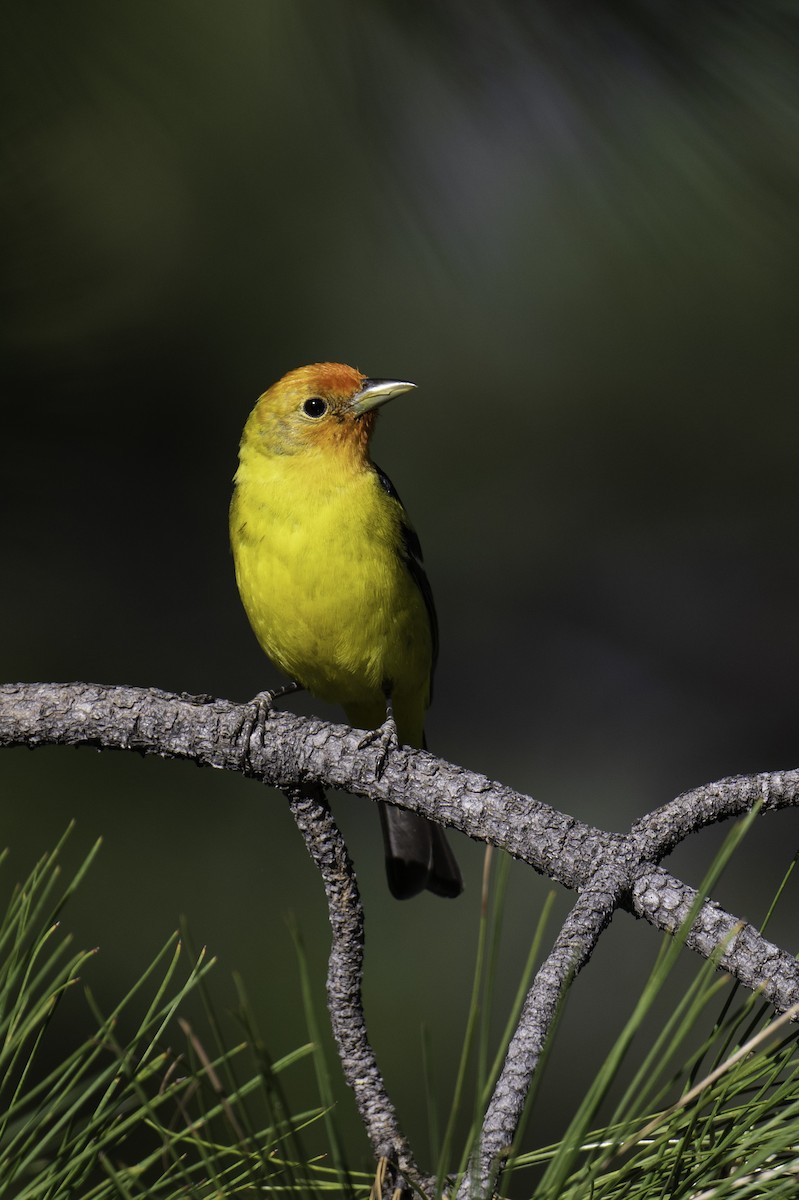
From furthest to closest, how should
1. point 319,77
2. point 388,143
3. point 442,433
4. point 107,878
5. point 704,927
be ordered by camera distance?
1. point 442,433
2. point 107,878
3. point 319,77
4. point 388,143
5. point 704,927

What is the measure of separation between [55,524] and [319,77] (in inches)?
→ 55.8

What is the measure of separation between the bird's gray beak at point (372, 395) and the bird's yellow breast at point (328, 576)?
0.17 m

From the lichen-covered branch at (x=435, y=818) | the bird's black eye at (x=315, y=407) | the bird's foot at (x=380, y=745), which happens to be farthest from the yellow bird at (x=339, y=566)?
the bird's foot at (x=380, y=745)

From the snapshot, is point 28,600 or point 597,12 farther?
point 28,600

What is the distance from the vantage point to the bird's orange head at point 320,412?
142 inches

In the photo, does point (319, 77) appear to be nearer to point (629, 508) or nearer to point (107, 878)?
point (107, 878)

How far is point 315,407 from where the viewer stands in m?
3.65

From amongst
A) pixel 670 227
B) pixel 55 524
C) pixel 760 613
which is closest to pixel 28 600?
pixel 55 524

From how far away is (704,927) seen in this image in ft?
5.07

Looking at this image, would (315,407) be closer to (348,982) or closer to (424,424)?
(424,424)

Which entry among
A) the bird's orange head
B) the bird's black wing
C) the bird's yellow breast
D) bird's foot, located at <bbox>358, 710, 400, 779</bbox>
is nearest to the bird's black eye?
the bird's orange head

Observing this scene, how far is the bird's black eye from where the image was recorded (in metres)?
3.63

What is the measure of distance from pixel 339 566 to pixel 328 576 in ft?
0.14

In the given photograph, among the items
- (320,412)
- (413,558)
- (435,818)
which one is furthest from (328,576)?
(435,818)
